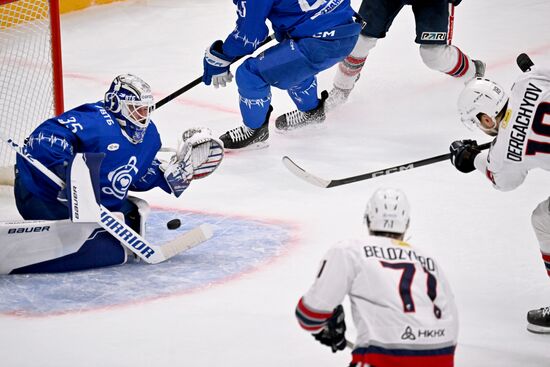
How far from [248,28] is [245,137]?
608mm

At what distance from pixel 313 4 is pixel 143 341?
2.18 m

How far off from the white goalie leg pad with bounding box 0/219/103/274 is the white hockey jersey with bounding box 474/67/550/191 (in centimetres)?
146

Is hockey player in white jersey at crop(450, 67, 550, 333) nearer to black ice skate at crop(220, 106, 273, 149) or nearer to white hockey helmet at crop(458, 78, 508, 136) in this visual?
white hockey helmet at crop(458, 78, 508, 136)

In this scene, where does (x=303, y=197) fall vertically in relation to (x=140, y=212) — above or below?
below

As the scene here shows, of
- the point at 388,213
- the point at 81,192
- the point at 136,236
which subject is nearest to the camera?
the point at 388,213

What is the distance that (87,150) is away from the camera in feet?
14.2

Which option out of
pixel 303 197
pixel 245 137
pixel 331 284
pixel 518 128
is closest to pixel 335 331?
pixel 331 284

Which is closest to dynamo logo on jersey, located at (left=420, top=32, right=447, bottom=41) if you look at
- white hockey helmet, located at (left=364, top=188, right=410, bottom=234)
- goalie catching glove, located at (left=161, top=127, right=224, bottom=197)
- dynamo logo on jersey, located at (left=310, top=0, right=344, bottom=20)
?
dynamo logo on jersey, located at (left=310, top=0, right=344, bottom=20)

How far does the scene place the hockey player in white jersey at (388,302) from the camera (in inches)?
113

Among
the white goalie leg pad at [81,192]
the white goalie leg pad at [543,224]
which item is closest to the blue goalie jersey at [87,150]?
the white goalie leg pad at [81,192]

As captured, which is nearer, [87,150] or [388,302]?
[388,302]

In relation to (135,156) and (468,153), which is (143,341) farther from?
(468,153)

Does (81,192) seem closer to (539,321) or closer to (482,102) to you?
(482,102)

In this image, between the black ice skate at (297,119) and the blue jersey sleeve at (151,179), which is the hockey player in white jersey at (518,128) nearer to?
the blue jersey sleeve at (151,179)
